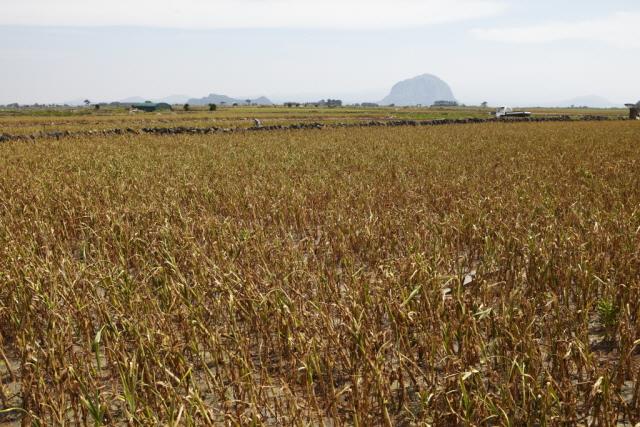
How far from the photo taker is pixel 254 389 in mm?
3436

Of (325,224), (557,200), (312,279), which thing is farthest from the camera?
(557,200)

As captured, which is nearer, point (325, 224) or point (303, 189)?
point (325, 224)

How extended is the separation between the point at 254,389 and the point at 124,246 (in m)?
4.84

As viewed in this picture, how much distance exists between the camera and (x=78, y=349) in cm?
480

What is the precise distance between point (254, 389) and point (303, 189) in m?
8.27

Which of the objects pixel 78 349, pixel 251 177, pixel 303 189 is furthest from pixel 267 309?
pixel 251 177

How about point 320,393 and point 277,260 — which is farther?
point 277,260

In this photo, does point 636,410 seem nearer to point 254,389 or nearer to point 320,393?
point 320,393

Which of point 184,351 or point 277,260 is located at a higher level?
point 277,260

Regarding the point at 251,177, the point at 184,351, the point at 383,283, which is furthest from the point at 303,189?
the point at 184,351

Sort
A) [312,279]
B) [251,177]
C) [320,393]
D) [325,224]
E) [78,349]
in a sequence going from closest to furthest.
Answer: [320,393] → [78,349] → [312,279] → [325,224] → [251,177]

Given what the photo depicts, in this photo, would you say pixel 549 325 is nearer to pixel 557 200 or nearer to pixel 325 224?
pixel 325 224

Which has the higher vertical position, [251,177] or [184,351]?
[251,177]

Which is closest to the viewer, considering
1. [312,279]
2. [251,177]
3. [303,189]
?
[312,279]
